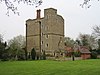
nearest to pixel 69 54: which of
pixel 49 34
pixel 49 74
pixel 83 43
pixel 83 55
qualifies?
pixel 83 55

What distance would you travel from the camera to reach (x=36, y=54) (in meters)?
74.1

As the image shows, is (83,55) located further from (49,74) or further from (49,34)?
(49,74)

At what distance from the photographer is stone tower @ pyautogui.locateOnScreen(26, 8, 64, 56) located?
7406 centimetres

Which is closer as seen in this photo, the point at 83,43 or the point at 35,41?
the point at 35,41

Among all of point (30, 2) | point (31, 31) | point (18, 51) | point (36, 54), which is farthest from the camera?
point (31, 31)

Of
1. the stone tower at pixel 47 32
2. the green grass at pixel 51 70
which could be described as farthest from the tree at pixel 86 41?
the green grass at pixel 51 70

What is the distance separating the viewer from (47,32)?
74.8 m

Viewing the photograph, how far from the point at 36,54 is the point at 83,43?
34785 millimetres

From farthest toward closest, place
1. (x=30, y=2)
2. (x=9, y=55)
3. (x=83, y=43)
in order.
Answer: (x=83, y=43) < (x=9, y=55) < (x=30, y=2)

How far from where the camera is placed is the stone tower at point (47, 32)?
7406 cm

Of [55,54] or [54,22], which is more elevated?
[54,22]

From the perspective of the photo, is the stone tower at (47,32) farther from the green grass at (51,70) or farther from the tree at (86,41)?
the green grass at (51,70)

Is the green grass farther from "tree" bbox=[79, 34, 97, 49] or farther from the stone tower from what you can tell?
"tree" bbox=[79, 34, 97, 49]

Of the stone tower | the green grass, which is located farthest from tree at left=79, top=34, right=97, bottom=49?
the green grass
